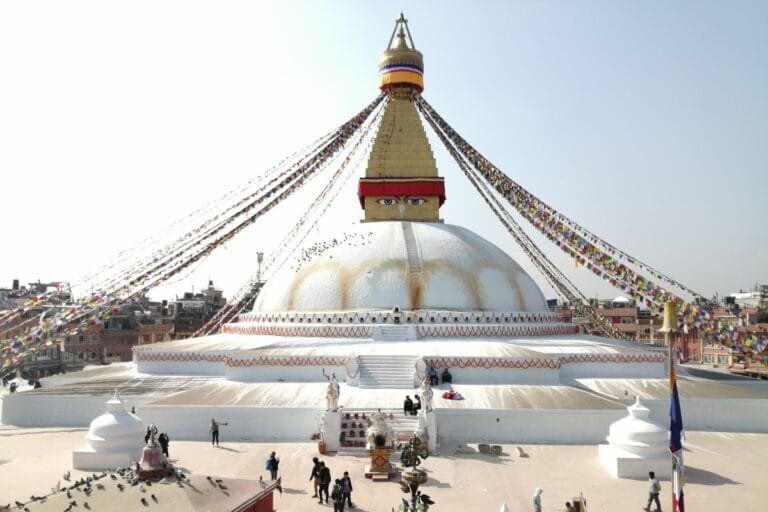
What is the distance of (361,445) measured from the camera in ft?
38.8

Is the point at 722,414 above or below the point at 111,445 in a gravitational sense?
below

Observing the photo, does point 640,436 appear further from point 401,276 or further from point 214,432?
point 401,276

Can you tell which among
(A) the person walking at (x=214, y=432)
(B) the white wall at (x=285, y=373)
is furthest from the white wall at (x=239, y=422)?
(B) the white wall at (x=285, y=373)

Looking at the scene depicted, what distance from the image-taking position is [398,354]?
Answer: 1542 cm

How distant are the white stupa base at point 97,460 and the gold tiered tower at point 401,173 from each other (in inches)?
498

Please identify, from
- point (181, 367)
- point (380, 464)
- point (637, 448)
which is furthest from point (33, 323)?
point (637, 448)

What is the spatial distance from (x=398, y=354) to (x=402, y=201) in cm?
780

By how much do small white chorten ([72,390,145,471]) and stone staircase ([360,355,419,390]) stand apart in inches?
203

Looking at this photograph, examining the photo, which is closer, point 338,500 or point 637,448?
point 338,500

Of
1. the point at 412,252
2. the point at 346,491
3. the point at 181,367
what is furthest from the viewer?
the point at 412,252

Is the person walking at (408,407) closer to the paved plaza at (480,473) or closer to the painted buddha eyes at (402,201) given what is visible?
the paved plaza at (480,473)

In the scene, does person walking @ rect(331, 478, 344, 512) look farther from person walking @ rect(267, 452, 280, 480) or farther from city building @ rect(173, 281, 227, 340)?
city building @ rect(173, 281, 227, 340)

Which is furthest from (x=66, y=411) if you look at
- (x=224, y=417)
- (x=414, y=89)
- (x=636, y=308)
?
(x=636, y=308)

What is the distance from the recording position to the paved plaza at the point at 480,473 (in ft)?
29.9
